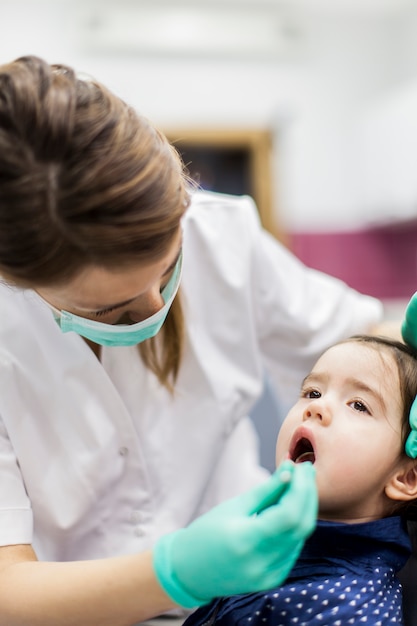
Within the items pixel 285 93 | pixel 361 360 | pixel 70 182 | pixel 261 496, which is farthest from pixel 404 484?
pixel 285 93

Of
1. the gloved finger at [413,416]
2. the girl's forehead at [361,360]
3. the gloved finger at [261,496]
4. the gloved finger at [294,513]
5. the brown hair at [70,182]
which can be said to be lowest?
the gloved finger at [413,416]

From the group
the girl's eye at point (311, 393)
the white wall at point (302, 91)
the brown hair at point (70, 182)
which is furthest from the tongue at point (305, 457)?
the white wall at point (302, 91)

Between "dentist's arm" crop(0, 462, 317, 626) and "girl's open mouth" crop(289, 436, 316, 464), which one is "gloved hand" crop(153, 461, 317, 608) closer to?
"dentist's arm" crop(0, 462, 317, 626)

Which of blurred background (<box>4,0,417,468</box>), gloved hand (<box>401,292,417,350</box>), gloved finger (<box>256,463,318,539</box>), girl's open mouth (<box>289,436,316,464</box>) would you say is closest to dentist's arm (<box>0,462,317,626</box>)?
gloved finger (<box>256,463,318,539</box>)

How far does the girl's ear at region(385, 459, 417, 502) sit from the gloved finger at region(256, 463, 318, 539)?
1.17 feet

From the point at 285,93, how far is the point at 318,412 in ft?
15.1

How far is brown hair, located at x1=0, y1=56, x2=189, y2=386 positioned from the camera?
0.87m

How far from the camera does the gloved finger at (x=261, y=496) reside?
0.81 metres

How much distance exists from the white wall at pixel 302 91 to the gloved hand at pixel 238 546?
459 centimetres

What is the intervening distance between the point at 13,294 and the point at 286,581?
24.7 inches

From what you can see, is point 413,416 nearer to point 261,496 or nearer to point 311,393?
point 311,393

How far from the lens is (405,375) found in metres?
1.17

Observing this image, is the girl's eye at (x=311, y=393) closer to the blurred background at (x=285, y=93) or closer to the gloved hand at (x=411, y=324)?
the gloved hand at (x=411, y=324)

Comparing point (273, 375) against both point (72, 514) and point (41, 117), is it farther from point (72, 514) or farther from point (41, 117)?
point (41, 117)
